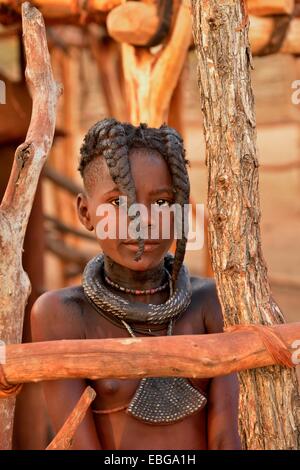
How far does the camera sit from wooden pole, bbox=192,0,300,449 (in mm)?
2021

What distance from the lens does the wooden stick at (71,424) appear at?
201cm

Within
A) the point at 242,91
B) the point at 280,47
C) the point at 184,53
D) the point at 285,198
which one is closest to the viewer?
the point at 242,91

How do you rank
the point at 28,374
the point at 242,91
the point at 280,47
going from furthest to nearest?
the point at 280,47 → the point at 242,91 → the point at 28,374

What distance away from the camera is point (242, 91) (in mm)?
2072

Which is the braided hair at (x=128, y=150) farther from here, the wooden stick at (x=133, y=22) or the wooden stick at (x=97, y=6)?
the wooden stick at (x=97, y=6)

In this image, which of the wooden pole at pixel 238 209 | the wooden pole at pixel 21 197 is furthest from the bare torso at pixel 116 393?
the wooden pole at pixel 238 209

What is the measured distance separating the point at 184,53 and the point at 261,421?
1.72 metres

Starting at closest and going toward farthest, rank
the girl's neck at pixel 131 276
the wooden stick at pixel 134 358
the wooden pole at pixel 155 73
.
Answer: the wooden stick at pixel 134 358
the girl's neck at pixel 131 276
the wooden pole at pixel 155 73

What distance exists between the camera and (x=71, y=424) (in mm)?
2014

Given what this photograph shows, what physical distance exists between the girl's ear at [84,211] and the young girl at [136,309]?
30 mm

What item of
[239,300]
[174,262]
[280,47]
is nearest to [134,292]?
[174,262]

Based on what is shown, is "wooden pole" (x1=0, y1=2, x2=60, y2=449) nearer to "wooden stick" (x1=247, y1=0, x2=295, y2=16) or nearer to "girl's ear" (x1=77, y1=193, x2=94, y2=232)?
"girl's ear" (x1=77, y1=193, x2=94, y2=232)

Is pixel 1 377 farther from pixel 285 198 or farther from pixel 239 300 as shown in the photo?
pixel 285 198

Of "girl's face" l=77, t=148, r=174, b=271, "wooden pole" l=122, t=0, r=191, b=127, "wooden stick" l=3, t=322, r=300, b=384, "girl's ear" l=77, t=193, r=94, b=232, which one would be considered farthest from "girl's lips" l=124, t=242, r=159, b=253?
"wooden pole" l=122, t=0, r=191, b=127
